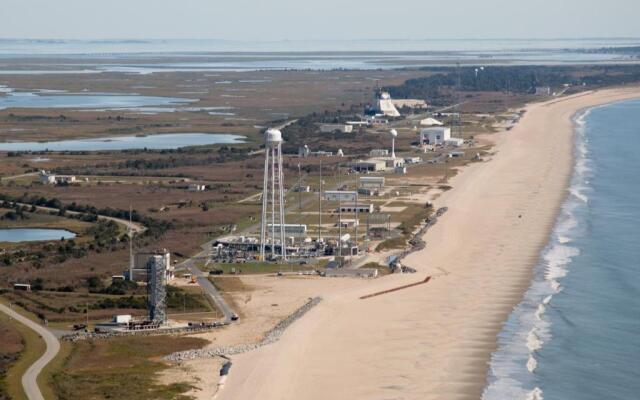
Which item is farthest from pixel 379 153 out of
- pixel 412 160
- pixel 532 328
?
pixel 532 328

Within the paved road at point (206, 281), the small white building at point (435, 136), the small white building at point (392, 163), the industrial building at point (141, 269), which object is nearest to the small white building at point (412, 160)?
the small white building at point (392, 163)

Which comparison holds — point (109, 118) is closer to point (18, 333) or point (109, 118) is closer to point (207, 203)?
point (207, 203)

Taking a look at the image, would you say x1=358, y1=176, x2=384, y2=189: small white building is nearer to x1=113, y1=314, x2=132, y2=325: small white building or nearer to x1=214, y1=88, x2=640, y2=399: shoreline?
x1=214, y1=88, x2=640, y2=399: shoreline

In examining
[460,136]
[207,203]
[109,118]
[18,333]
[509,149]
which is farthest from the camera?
[109,118]

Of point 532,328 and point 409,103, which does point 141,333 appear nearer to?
point 532,328

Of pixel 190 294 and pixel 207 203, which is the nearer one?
pixel 190 294

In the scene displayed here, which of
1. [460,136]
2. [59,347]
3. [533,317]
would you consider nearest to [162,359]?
[59,347]

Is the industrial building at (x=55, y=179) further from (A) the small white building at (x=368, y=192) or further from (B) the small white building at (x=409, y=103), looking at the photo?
(B) the small white building at (x=409, y=103)
